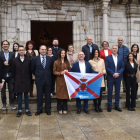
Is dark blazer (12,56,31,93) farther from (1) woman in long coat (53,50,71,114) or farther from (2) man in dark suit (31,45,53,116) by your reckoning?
(1) woman in long coat (53,50,71,114)

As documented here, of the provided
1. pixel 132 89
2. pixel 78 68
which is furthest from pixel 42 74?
pixel 132 89

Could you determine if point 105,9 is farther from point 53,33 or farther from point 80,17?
point 53,33

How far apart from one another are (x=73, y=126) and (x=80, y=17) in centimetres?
652

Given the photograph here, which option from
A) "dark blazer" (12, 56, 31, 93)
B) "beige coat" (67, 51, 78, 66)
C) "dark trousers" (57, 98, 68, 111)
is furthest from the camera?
"beige coat" (67, 51, 78, 66)

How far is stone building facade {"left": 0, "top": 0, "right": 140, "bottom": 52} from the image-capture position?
29.7 feet

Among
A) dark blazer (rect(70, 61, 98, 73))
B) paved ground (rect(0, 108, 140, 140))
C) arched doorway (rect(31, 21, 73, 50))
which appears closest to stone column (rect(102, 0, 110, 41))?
dark blazer (rect(70, 61, 98, 73))

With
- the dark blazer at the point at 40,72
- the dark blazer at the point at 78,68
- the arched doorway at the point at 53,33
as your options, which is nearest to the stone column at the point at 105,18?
the dark blazer at the point at 78,68

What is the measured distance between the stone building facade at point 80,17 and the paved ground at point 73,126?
492 centimetres

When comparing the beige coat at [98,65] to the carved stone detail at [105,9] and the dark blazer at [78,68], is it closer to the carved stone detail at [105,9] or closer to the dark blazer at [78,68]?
the dark blazer at [78,68]

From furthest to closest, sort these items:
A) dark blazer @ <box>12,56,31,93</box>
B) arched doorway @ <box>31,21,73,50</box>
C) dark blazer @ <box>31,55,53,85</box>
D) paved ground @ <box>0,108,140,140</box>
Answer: arched doorway @ <box>31,21,73,50</box>, dark blazer @ <box>31,55,53,85</box>, dark blazer @ <box>12,56,31,93</box>, paved ground @ <box>0,108,140,140</box>

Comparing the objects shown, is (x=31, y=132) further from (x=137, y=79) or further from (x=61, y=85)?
(x=137, y=79)

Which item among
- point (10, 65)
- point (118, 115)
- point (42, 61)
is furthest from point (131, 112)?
point (10, 65)

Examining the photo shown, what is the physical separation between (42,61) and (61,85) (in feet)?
2.72

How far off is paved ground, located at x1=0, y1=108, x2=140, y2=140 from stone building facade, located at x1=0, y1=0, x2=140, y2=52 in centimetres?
492
